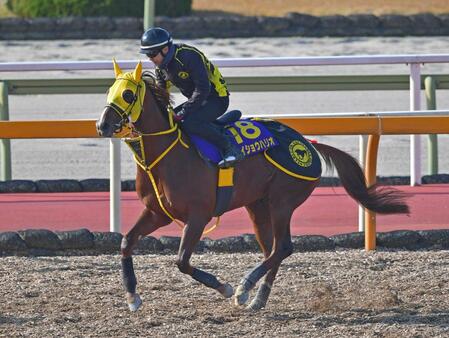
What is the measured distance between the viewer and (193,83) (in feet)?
23.7

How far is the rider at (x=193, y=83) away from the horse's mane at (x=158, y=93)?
0.09 m

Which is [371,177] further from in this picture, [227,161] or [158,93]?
[158,93]

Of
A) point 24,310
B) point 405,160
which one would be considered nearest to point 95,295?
point 24,310

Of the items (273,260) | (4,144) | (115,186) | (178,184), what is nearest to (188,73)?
(178,184)

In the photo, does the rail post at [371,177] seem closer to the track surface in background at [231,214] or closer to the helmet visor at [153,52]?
the track surface in background at [231,214]

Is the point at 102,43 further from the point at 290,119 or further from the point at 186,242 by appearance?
the point at 186,242

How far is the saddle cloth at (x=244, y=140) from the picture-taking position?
718 centimetres

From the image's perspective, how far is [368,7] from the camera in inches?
922

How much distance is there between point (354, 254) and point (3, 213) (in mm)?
3189

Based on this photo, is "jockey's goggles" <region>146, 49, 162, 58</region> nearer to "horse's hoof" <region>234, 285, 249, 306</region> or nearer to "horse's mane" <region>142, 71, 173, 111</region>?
"horse's mane" <region>142, 71, 173, 111</region>

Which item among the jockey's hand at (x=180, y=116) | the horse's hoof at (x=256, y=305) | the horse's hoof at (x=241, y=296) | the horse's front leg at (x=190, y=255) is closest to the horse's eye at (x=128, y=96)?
the jockey's hand at (x=180, y=116)

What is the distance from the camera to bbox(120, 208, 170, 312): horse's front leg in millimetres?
6992

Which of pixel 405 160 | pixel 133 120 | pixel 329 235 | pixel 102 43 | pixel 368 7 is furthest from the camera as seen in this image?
pixel 368 7

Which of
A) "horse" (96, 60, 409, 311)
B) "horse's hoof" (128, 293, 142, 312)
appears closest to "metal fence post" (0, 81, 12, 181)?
"horse" (96, 60, 409, 311)
